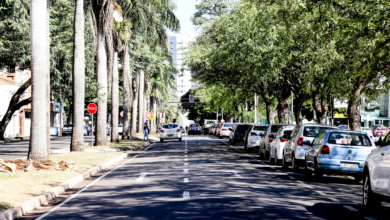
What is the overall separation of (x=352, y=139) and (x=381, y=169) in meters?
6.54

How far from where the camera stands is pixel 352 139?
1555cm

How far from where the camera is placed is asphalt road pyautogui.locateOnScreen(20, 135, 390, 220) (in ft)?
31.6

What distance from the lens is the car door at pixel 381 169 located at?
28.9ft

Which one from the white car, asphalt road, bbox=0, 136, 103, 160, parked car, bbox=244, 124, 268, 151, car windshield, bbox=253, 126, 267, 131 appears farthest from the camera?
the white car

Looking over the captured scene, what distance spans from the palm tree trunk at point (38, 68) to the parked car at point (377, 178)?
12220mm

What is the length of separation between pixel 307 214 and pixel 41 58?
12.4 meters

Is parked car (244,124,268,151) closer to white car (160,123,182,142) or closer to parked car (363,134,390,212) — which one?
white car (160,123,182,142)

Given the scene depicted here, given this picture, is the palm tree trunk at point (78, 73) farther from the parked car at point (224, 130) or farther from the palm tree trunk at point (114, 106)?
the parked car at point (224, 130)

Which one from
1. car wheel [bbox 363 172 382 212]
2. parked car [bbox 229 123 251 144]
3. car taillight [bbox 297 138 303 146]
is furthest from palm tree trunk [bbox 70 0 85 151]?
car wheel [bbox 363 172 382 212]

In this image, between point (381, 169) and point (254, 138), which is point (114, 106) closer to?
point (254, 138)

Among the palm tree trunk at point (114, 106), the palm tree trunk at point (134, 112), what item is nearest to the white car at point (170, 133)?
the palm tree trunk at point (134, 112)

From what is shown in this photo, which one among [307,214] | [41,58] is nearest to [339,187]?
[307,214]

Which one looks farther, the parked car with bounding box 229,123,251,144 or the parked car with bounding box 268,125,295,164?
the parked car with bounding box 229,123,251,144

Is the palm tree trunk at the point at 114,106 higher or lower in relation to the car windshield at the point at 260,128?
higher
